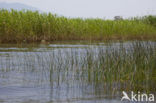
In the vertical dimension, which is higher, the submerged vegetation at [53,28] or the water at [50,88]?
the submerged vegetation at [53,28]

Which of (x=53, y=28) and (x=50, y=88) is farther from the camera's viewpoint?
(x=53, y=28)

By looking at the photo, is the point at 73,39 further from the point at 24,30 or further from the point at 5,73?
the point at 5,73

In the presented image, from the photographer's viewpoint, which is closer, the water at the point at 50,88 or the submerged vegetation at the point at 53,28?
the water at the point at 50,88

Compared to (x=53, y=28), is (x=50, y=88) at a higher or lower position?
lower

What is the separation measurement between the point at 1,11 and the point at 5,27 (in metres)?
1.37

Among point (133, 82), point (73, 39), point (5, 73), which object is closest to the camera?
point (133, 82)

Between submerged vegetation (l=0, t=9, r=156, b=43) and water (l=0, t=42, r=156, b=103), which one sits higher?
submerged vegetation (l=0, t=9, r=156, b=43)

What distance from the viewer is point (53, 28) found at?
60.0 ft

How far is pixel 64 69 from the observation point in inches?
294

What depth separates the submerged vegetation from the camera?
1667cm

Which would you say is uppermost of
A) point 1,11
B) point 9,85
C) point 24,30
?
point 1,11

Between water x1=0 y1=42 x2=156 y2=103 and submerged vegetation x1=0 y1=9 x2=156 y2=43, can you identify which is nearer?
water x1=0 y1=42 x2=156 y2=103

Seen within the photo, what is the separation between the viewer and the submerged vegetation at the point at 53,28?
54.7 feet

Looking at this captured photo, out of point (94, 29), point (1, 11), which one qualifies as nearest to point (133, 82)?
point (1, 11)
